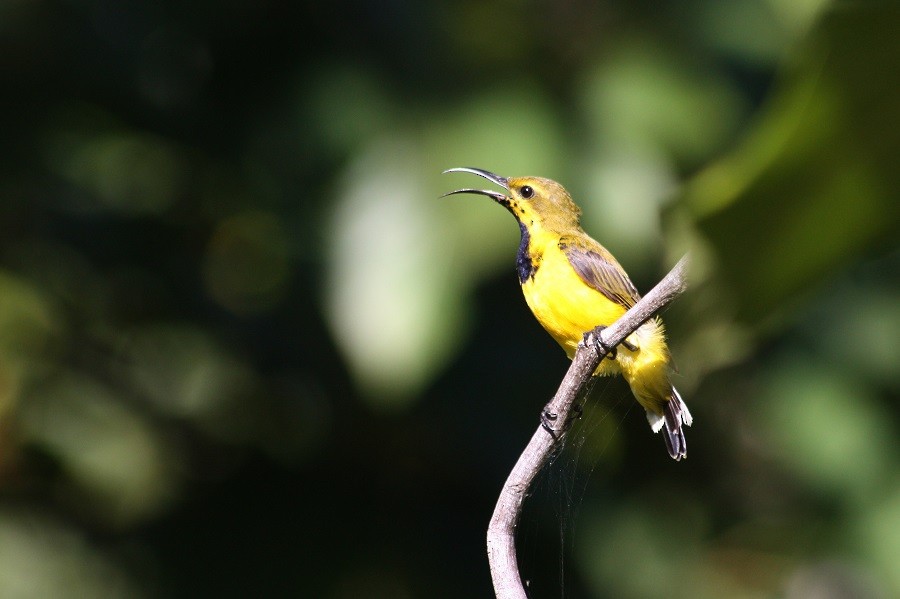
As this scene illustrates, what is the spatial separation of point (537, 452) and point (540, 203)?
131cm

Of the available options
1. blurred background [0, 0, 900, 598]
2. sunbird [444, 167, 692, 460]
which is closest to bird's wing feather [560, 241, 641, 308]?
sunbird [444, 167, 692, 460]

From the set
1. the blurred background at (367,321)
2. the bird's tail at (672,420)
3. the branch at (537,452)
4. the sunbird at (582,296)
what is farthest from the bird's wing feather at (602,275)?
the branch at (537,452)

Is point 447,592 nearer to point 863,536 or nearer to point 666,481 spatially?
point 666,481

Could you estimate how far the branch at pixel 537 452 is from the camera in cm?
84

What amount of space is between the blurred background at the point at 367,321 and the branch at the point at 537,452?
1601 millimetres

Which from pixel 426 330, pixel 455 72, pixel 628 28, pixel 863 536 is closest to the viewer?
pixel 426 330

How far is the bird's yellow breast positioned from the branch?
0.87 meters

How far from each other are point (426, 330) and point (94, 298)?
2327 millimetres

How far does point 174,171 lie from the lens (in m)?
4.50

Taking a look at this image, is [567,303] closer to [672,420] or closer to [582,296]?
[582,296]

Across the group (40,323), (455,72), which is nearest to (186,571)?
(40,323)

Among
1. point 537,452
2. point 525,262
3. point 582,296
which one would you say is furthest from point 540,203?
point 537,452

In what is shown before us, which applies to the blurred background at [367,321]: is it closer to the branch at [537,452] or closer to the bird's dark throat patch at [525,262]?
the bird's dark throat patch at [525,262]

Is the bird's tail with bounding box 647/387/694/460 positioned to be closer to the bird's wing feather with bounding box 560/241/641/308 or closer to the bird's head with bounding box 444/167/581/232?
the bird's wing feather with bounding box 560/241/641/308
